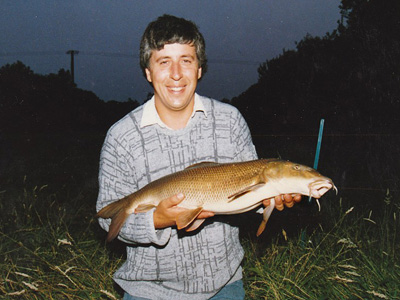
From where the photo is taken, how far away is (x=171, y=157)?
3.40 meters

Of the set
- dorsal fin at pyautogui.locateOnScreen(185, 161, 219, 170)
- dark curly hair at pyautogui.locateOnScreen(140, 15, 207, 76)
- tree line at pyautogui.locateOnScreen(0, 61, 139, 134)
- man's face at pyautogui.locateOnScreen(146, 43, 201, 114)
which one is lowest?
tree line at pyautogui.locateOnScreen(0, 61, 139, 134)

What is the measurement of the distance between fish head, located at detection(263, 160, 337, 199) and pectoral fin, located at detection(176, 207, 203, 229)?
0.59 meters

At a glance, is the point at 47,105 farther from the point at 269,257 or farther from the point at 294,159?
the point at 269,257

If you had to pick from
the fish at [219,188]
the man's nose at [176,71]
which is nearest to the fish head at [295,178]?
the fish at [219,188]

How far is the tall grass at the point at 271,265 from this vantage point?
13.3 ft

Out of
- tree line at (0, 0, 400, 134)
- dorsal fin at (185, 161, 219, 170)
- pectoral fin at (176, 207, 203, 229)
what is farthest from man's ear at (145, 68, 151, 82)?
tree line at (0, 0, 400, 134)

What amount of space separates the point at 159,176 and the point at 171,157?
188 millimetres

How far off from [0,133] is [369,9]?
936 inches

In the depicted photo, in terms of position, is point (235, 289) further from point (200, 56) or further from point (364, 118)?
point (364, 118)

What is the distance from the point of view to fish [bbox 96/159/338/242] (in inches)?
121

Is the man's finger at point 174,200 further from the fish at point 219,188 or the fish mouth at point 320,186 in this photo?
the fish mouth at point 320,186

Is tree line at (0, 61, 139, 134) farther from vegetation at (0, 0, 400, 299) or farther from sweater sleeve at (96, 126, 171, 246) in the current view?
sweater sleeve at (96, 126, 171, 246)

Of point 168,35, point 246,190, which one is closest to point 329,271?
point 246,190

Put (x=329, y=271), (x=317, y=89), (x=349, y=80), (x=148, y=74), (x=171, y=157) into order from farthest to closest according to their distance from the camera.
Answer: (x=317, y=89), (x=349, y=80), (x=329, y=271), (x=148, y=74), (x=171, y=157)
